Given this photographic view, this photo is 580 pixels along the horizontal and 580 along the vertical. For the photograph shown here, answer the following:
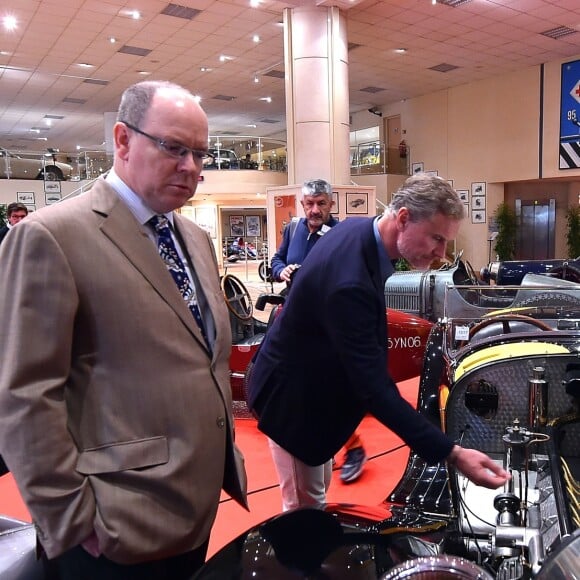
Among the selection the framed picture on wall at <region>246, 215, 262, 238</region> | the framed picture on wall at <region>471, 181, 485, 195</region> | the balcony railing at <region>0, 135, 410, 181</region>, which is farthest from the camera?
the framed picture on wall at <region>246, 215, 262, 238</region>

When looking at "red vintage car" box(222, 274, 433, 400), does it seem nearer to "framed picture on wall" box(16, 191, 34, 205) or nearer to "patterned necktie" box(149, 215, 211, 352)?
"patterned necktie" box(149, 215, 211, 352)

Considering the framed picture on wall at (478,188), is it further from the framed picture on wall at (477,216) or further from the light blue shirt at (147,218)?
the light blue shirt at (147,218)

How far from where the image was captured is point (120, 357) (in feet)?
4.27

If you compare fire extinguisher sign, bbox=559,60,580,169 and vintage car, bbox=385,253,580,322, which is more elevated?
fire extinguisher sign, bbox=559,60,580,169

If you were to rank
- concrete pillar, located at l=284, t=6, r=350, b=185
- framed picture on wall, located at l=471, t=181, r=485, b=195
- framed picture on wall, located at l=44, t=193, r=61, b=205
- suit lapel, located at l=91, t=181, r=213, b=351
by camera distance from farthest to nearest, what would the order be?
framed picture on wall, located at l=44, t=193, r=61, b=205, framed picture on wall, located at l=471, t=181, r=485, b=195, concrete pillar, located at l=284, t=6, r=350, b=185, suit lapel, located at l=91, t=181, r=213, b=351

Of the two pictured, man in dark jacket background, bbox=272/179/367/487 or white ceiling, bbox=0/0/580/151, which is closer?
man in dark jacket background, bbox=272/179/367/487

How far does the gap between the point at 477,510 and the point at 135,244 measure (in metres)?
1.50

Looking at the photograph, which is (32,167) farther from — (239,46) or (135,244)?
(135,244)

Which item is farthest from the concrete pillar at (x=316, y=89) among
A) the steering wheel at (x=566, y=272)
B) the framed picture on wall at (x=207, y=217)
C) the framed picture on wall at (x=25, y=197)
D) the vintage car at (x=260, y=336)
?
the framed picture on wall at (x=25, y=197)

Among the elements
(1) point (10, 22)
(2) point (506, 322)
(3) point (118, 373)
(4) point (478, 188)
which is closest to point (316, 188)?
(2) point (506, 322)

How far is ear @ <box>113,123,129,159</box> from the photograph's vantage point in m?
1.38

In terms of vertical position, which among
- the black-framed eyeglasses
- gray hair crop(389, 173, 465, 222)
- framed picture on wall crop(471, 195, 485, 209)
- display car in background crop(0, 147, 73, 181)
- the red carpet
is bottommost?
the red carpet

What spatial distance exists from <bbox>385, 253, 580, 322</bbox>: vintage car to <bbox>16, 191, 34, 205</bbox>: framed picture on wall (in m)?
15.6

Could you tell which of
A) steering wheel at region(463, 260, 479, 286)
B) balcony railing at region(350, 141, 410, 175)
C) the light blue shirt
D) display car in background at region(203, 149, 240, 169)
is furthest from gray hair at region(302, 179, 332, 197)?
balcony railing at region(350, 141, 410, 175)
